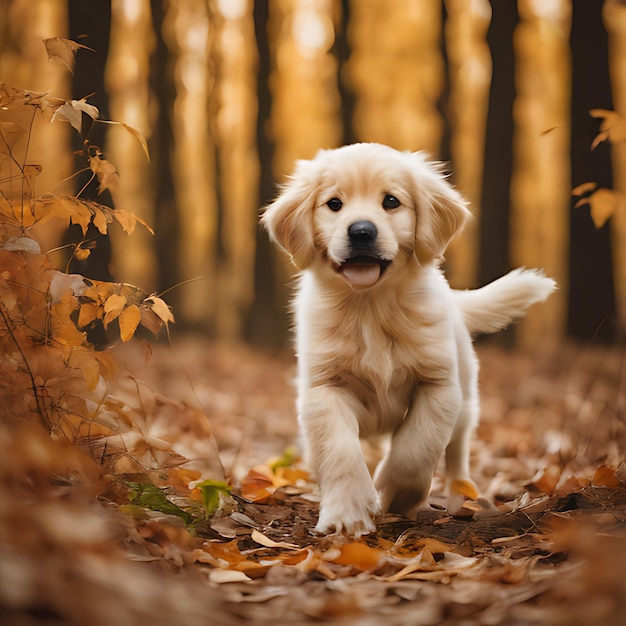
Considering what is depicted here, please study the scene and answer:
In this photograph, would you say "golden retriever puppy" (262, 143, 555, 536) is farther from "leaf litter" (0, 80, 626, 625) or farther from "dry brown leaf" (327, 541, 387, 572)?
"dry brown leaf" (327, 541, 387, 572)

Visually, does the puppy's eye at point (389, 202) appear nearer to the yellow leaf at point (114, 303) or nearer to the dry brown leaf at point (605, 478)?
the yellow leaf at point (114, 303)

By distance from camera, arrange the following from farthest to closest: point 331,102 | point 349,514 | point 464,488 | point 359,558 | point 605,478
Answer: point 331,102 → point 464,488 → point 605,478 → point 349,514 → point 359,558

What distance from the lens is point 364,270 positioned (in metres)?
3.16

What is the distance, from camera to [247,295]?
17.0 m

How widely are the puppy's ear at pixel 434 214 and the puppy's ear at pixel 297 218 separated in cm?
46

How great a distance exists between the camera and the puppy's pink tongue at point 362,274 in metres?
3.14

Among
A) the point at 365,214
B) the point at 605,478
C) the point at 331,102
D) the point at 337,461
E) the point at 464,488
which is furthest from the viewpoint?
the point at 331,102

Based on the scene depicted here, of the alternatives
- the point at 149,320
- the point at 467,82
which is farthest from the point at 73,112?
the point at 467,82

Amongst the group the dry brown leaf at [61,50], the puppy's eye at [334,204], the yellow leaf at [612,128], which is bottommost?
the puppy's eye at [334,204]

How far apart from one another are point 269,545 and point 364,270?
3.80ft

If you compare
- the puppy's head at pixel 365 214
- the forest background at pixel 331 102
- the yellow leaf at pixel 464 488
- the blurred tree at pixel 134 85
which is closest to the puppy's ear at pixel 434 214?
the puppy's head at pixel 365 214

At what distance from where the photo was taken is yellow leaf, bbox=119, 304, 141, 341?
2.88 meters

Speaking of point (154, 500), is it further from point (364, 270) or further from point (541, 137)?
point (541, 137)

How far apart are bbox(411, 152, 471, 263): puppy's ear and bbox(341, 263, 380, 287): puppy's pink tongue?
27 cm
